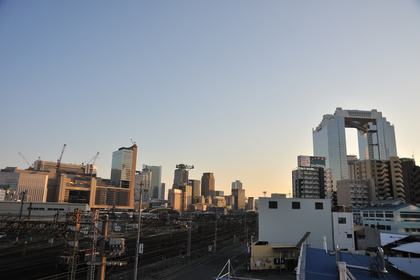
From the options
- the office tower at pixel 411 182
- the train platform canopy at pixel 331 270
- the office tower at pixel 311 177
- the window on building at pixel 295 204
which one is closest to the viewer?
the train platform canopy at pixel 331 270

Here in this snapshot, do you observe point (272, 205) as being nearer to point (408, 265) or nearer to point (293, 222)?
point (293, 222)

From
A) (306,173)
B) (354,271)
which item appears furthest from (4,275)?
(306,173)

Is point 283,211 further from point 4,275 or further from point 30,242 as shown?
point 30,242

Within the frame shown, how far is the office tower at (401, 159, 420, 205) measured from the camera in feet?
453

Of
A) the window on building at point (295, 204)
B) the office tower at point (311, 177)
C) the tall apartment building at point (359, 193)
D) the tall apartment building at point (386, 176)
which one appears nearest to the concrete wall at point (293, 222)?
the window on building at point (295, 204)

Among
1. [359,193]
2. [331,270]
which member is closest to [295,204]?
[331,270]

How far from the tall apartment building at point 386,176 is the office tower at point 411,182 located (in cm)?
813

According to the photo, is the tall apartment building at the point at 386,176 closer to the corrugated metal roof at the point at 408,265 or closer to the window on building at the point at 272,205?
the window on building at the point at 272,205

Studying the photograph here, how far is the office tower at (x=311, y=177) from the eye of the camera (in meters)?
157

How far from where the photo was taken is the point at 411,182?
143 m

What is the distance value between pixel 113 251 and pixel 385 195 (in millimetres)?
152850

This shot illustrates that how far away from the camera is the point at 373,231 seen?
220 ft

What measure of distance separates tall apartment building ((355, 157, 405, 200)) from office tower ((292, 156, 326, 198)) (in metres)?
27.4

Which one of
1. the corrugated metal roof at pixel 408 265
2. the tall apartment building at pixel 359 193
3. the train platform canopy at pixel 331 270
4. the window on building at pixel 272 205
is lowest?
the train platform canopy at pixel 331 270
